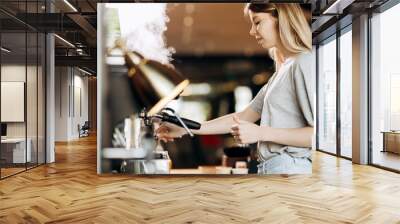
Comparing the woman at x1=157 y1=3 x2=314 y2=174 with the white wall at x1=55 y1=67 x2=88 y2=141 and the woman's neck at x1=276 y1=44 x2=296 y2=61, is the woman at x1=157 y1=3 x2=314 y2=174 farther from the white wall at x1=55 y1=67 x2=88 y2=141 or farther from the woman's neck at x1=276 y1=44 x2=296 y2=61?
the white wall at x1=55 y1=67 x2=88 y2=141

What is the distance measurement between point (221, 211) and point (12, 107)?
3998 millimetres

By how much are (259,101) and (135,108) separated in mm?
1806

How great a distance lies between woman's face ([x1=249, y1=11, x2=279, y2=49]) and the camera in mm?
6020

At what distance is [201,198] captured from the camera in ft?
15.7

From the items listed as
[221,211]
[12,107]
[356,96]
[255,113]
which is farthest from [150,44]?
[356,96]

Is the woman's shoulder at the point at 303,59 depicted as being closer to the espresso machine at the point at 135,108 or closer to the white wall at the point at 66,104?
the espresso machine at the point at 135,108

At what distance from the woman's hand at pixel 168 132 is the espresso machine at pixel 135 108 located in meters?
0.07

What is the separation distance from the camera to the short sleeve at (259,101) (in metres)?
6.07

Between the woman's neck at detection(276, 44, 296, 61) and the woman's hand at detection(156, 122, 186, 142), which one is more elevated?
the woman's neck at detection(276, 44, 296, 61)

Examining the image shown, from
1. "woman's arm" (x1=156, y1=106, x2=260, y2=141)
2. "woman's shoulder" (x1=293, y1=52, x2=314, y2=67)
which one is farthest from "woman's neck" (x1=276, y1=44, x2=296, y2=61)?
"woman's arm" (x1=156, y1=106, x2=260, y2=141)

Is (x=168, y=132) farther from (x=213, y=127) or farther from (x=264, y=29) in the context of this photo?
(x=264, y=29)

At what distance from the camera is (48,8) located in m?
7.62

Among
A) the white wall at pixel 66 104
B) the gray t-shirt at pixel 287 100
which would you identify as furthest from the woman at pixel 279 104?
the white wall at pixel 66 104

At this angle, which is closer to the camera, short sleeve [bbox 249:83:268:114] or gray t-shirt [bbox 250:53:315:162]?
gray t-shirt [bbox 250:53:315:162]
